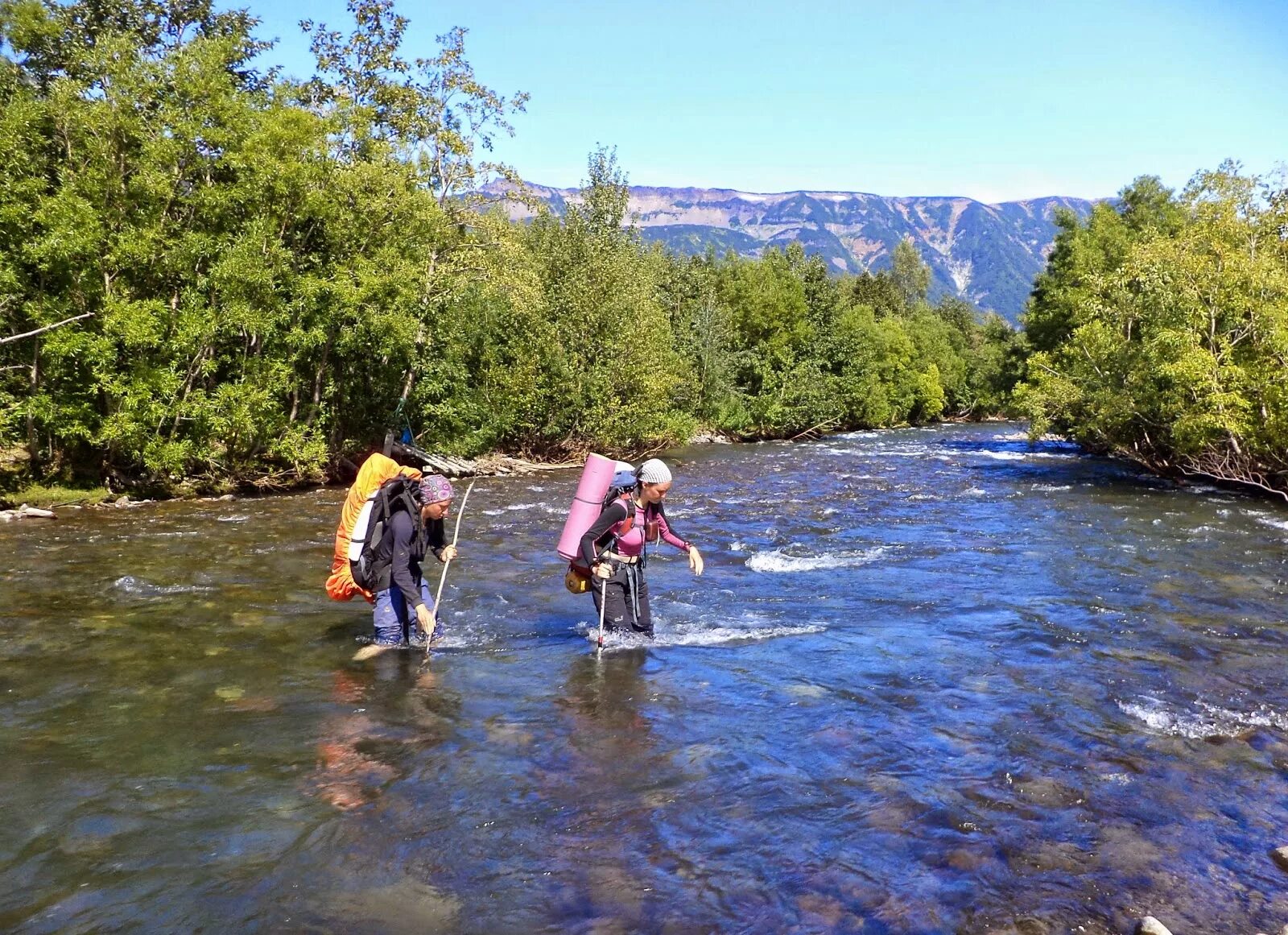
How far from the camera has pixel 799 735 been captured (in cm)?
900

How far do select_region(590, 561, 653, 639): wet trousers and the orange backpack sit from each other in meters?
2.56

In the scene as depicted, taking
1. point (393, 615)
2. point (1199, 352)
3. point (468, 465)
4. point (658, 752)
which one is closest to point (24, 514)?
point (468, 465)

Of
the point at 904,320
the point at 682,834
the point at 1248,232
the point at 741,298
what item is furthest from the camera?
the point at 904,320

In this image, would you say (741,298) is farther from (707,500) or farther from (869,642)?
(869,642)

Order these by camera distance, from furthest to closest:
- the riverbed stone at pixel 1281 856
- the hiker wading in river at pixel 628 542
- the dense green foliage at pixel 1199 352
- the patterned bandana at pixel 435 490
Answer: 1. the dense green foliage at pixel 1199 352
2. the hiker wading in river at pixel 628 542
3. the patterned bandana at pixel 435 490
4. the riverbed stone at pixel 1281 856

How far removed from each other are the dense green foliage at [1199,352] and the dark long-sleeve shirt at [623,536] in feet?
74.3

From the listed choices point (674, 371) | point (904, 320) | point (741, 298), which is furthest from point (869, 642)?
point (904, 320)

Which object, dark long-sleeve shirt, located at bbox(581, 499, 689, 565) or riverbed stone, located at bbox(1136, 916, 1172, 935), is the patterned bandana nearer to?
dark long-sleeve shirt, located at bbox(581, 499, 689, 565)

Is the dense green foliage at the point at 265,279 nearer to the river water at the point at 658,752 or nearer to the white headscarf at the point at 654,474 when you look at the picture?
the river water at the point at 658,752

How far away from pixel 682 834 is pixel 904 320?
8965 centimetres

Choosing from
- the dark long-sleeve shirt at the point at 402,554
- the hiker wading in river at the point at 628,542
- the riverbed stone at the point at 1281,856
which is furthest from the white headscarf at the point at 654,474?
the riverbed stone at the point at 1281,856

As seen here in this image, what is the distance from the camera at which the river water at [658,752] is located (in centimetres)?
602

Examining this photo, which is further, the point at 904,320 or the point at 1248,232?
the point at 904,320

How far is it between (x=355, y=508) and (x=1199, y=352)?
88.5 ft
